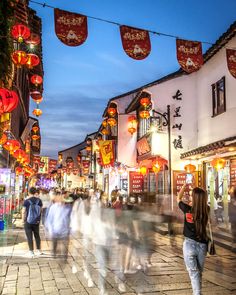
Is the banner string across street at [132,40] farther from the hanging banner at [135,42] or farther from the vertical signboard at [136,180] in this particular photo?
the vertical signboard at [136,180]

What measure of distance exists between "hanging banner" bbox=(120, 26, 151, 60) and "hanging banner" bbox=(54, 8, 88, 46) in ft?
4.19

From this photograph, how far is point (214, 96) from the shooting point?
17.8m

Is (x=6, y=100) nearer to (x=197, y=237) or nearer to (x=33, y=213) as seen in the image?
(x=33, y=213)

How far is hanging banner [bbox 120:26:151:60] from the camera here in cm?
1113

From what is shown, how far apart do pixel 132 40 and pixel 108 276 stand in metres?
7.03

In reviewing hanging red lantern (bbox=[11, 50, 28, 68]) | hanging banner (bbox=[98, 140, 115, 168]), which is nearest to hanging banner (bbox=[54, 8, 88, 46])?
hanging red lantern (bbox=[11, 50, 28, 68])

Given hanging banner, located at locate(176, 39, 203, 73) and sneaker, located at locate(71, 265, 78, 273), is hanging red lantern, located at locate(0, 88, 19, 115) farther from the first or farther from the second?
hanging banner, located at locate(176, 39, 203, 73)

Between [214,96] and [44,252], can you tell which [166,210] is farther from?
[44,252]

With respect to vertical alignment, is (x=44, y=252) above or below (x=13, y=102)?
below

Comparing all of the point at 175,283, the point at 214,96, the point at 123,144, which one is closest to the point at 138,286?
the point at 175,283

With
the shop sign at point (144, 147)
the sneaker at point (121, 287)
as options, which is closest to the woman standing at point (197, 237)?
the sneaker at point (121, 287)

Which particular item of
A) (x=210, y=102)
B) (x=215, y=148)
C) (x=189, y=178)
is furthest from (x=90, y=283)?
(x=210, y=102)

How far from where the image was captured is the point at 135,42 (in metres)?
11.3

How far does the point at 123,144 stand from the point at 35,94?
936 cm
